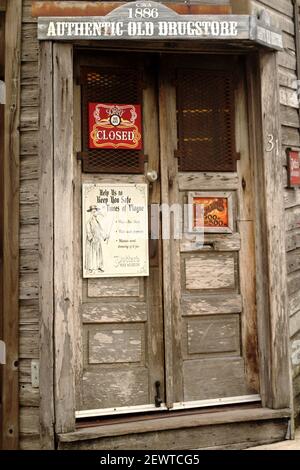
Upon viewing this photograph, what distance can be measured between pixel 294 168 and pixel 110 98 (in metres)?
1.64

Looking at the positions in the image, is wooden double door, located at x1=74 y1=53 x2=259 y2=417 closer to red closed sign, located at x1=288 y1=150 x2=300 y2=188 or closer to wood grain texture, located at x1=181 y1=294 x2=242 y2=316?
wood grain texture, located at x1=181 y1=294 x2=242 y2=316

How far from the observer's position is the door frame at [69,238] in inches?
150

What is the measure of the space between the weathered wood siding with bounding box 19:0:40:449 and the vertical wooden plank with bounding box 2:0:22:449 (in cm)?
4

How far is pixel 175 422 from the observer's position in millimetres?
3969

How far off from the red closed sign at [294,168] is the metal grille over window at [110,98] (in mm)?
1265

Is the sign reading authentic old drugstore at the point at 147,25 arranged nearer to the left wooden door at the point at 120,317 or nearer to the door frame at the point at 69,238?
the door frame at the point at 69,238

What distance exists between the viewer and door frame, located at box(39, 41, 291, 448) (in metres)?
3.82

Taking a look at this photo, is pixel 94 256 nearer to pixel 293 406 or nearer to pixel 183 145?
pixel 183 145

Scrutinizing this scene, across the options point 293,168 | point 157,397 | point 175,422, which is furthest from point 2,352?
point 293,168

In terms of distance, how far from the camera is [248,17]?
13.3 feet

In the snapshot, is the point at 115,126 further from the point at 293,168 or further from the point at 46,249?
the point at 293,168
